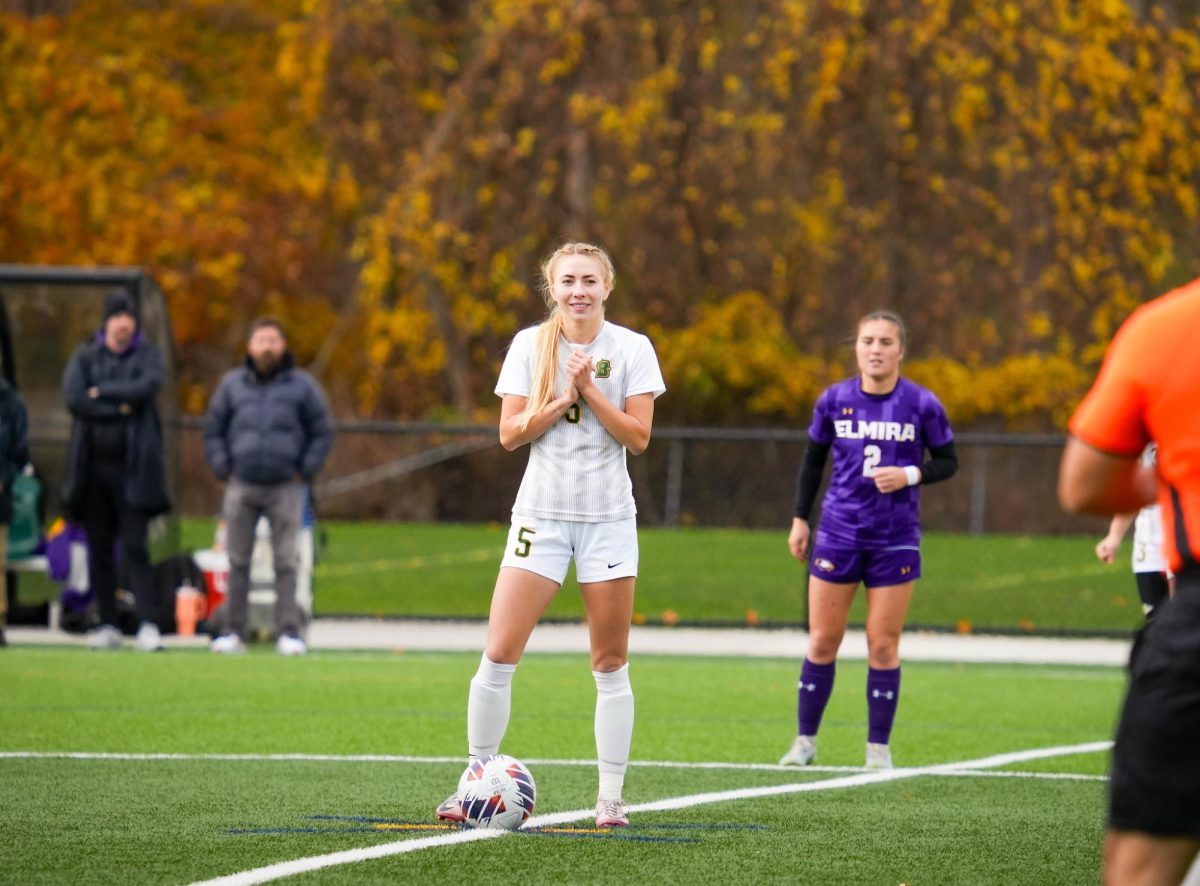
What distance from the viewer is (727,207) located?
A: 25.8m

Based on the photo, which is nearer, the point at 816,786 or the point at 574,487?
the point at 574,487

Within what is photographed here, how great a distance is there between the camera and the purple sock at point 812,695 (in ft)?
29.1

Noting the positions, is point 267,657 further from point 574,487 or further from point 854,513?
point 574,487

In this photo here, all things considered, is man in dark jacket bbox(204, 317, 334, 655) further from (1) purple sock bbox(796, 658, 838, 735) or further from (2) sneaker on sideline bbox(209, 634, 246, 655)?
(1) purple sock bbox(796, 658, 838, 735)

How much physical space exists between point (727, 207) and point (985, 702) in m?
14.7

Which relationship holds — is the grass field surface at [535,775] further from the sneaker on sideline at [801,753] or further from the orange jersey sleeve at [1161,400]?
the orange jersey sleeve at [1161,400]

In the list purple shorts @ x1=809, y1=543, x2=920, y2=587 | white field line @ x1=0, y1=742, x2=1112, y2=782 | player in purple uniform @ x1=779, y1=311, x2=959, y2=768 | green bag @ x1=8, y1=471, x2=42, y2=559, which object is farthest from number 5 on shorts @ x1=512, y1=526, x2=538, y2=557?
green bag @ x1=8, y1=471, x2=42, y2=559

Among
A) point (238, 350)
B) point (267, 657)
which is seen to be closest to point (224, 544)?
point (267, 657)

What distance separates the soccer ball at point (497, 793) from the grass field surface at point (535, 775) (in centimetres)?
10

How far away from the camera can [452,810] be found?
658 centimetres

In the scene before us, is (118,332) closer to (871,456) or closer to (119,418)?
(119,418)

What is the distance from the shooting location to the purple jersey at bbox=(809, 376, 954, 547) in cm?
869

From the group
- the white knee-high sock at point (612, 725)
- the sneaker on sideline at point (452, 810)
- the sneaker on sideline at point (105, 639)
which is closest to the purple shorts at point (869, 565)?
the white knee-high sock at point (612, 725)

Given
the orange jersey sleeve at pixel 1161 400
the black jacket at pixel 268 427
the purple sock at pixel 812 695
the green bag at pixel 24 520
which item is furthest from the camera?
the green bag at pixel 24 520
